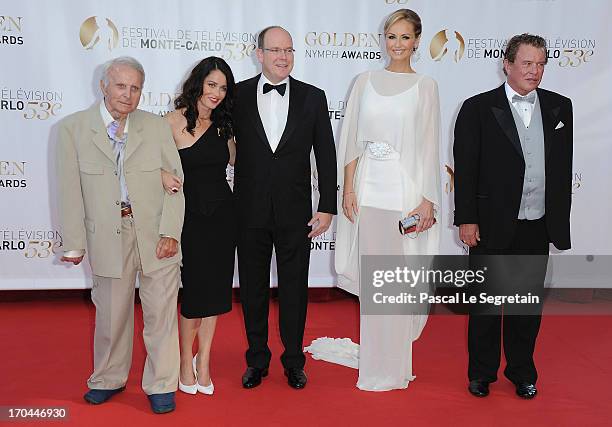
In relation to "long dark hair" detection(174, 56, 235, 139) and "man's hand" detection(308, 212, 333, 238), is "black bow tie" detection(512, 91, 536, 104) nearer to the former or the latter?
"man's hand" detection(308, 212, 333, 238)

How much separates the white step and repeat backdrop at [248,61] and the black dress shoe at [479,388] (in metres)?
2.33

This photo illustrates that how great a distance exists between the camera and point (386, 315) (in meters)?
3.85

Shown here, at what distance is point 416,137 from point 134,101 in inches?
58.8

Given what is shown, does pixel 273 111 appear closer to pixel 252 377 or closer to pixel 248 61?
pixel 252 377

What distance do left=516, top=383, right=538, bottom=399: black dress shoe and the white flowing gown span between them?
62 centimetres

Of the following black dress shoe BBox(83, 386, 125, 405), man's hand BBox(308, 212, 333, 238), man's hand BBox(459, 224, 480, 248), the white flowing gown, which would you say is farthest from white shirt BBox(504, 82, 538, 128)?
black dress shoe BBox(83, 386, 125, 405)

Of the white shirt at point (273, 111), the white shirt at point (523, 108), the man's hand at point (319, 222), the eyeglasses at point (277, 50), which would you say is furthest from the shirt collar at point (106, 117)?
the white shirt at point (523, 108)

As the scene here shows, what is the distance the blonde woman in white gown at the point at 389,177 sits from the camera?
361cm

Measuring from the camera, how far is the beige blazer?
10.8 ft

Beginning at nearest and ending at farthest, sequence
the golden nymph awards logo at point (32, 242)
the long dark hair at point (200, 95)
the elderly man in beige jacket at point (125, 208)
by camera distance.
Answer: the elderly man in beige jacket at point (125, 208)
the long dark hair at point (200, 95)
the golden nymph awards logo at point (32, 242)

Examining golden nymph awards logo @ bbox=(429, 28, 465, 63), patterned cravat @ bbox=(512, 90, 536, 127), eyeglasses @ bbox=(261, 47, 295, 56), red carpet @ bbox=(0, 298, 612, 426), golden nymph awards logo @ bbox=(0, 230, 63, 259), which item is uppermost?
golden nymph awards logo @ bbox=(429, 28, 465, 63)

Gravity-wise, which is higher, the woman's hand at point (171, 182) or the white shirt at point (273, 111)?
the white shirt at point (273, 111)

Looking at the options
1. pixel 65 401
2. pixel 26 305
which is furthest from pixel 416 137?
pixel 26 305

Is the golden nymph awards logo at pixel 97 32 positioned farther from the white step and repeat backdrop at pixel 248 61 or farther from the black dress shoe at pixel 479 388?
the black dress shoe at pixel 479 388
